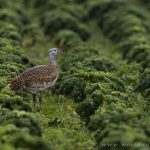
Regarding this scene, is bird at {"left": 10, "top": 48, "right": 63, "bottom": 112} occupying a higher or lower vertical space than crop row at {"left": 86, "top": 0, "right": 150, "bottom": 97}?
lower

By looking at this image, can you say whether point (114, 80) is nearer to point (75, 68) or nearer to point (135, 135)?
point (75, 68)

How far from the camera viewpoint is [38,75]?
1653cm

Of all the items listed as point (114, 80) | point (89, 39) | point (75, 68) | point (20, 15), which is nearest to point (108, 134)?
point (114, 80)

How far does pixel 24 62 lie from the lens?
2164 centimetres

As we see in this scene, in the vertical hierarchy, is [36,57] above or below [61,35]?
below

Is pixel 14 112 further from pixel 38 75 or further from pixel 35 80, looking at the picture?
pixel 38 75

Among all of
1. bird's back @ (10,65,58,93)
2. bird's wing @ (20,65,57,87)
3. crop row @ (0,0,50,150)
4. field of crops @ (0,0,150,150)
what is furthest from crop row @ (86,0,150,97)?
crop row @ (0,0,50,150)

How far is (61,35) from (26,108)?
50.0 feet

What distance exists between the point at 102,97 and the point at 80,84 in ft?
8.40

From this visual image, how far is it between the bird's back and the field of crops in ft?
1.23

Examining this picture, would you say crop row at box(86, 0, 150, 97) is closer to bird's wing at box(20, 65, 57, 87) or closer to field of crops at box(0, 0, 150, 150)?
field of crops at box(0, 0, 150, 150)

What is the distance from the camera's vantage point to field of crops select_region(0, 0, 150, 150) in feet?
42.9

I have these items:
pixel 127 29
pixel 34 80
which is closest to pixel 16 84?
pixel 34 80

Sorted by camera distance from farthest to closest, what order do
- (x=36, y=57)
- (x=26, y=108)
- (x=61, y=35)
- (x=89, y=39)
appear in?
1. (x=89, y=39)
2. (x=61, y=35)
3. (x=36, y=57)
4. (x=26, y=108)
